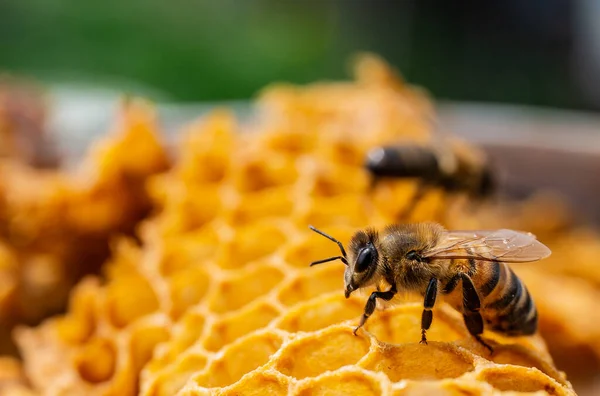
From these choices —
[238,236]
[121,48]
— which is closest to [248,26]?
[121,48]

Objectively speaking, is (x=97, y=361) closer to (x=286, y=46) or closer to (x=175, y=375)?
(x=175, y=375)

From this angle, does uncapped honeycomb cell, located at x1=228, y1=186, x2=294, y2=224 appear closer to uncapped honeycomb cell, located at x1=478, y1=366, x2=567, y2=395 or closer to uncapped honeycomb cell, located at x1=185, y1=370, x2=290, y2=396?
uncapped honeycomb cell, located at x1=185, y1=370, x2=290, y2=396

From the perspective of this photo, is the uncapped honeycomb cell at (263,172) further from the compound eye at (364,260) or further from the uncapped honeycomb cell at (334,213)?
the compound eye at (364,260)

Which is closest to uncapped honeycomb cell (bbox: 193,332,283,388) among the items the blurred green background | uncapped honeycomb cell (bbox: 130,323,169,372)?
uncapped honeycomb cell (bbox: 130,323,169,372)

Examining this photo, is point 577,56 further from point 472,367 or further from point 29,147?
point 472,367

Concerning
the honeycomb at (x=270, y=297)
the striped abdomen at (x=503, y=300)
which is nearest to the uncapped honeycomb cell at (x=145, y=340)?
the honeycomb at (x=270, y=297)

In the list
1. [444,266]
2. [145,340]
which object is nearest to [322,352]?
[444,266]
